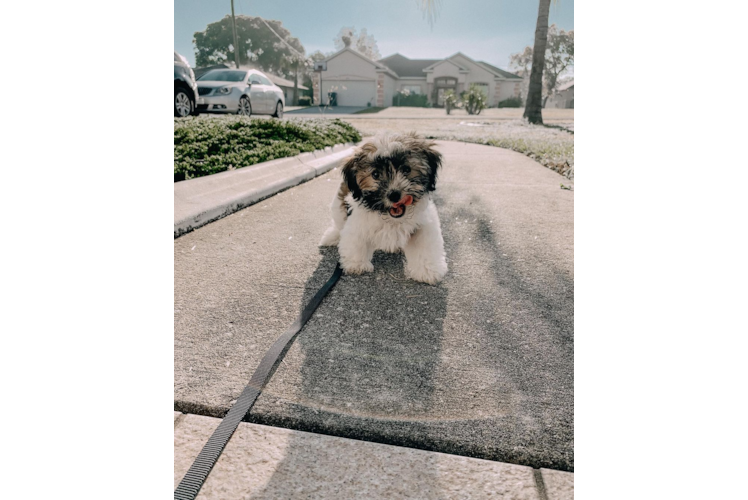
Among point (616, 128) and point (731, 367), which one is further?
point (731, 367)

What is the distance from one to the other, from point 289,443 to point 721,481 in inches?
57.5

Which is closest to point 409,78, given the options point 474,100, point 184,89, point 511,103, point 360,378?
point 511,103

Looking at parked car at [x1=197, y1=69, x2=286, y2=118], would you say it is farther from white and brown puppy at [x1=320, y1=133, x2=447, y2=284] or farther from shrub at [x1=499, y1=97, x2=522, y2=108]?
shrub at [x1=499, y1=97, x2=522, y2=108]

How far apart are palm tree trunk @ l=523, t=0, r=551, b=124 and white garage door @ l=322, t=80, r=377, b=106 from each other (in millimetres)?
24513

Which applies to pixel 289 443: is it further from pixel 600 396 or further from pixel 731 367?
pixel 731 367

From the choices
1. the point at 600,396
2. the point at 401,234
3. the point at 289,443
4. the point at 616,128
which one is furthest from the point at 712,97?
the point at 401,234

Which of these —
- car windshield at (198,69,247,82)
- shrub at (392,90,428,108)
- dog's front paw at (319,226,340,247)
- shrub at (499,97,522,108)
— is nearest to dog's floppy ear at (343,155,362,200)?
dog's front paw at (319,226,340,247)

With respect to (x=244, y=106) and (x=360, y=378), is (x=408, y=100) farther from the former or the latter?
(x=360, y=378)

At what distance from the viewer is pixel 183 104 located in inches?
398

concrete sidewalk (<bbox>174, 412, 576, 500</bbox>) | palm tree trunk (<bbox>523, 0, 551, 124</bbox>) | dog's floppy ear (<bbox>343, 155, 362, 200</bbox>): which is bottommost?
concrete sidewalk (<bbox>174, 412, 576, 500</bbox>)

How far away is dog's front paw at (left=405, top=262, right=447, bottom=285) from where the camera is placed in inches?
128

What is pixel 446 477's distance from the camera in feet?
4.97

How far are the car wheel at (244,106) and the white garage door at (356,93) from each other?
95.8 ft
